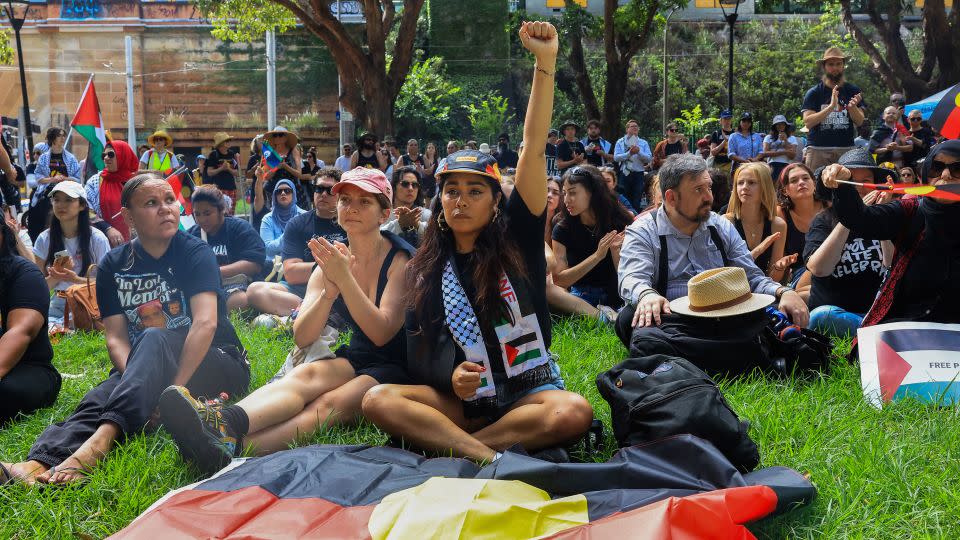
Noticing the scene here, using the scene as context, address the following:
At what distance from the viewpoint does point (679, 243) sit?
17.2ft

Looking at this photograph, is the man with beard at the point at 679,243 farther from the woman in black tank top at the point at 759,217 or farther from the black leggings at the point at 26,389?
the black leggings at the point at 26,389

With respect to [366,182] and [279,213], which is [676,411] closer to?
[366,182]

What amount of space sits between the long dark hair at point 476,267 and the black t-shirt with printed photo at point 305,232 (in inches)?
128

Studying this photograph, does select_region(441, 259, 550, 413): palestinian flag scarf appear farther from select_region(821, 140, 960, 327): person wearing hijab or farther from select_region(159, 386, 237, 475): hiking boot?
select_region(821, 140, 960, 327): person wearing hijab

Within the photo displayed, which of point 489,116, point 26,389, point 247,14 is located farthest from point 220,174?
point 489,116

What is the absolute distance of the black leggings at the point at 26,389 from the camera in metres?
4.61

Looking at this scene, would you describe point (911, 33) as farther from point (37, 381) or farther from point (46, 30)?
point (37, 381)

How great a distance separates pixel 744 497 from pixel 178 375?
266 cm

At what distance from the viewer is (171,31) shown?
36781 mm

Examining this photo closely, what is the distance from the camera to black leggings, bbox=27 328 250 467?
3.92 meters

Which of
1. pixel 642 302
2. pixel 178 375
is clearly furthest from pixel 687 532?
pixel 178 375

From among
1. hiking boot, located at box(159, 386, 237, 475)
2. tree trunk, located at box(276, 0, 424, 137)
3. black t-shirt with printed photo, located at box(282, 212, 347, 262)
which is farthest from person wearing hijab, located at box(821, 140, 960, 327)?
tree trunk, located at box(276, 0, 424, 137)

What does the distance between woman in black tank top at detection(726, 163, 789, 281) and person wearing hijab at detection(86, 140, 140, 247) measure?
243 inches

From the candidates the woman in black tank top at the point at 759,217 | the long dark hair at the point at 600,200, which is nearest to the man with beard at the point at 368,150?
the long dark hair at the point at 600,200
